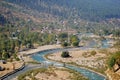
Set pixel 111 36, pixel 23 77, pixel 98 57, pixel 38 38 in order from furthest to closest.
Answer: pixel 111 36 → pixel 38 38 → pixel 98 57 → pixel 23 77

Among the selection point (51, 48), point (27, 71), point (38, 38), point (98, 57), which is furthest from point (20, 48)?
point (27, 71)

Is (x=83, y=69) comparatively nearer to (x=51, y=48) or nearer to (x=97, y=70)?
(x=97, y=70)

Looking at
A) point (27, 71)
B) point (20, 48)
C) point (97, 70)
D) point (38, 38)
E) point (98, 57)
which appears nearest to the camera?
point (27, 71)

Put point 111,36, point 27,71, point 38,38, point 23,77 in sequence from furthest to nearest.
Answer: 1. point 111,36
2. point 38,38
3. point 27,71
4. point 23,77

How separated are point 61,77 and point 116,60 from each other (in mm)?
14263

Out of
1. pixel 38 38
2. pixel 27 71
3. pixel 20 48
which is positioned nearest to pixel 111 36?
pixel 38 38

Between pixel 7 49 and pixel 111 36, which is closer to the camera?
pixel 7 49

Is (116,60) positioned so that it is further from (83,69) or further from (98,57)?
(98,57)

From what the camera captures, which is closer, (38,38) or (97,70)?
(97,70)

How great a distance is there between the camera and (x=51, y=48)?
122 metres

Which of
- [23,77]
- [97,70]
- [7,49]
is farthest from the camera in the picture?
[7,49]

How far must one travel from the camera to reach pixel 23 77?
69562 mm

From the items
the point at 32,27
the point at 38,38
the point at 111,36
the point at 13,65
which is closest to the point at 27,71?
the point at 13,65

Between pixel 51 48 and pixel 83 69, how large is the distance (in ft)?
129
